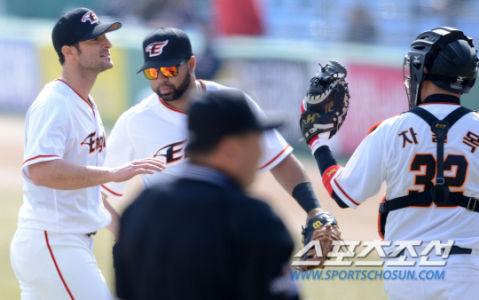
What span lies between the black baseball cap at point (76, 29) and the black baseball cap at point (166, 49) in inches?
11.6

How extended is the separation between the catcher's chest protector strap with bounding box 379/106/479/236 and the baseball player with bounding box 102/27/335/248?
1.11m

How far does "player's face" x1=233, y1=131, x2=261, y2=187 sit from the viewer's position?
276cm

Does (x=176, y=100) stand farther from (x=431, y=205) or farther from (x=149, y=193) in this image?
(x=149, y=193)

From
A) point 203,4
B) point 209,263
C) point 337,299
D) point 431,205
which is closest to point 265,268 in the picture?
point 209,263

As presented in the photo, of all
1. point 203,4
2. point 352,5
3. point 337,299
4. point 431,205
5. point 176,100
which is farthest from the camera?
point 203,4

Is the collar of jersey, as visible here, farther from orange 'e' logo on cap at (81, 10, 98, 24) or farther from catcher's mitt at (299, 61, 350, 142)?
orange 'e' logo on cap at (81, 10, 98, 24)

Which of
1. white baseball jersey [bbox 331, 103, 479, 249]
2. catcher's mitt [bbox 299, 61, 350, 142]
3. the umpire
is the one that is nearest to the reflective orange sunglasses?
catcher's mitt [bbox 299, 61, 350, 142]

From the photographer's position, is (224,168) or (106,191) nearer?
(224,168)

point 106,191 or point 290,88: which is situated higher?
point 106,191

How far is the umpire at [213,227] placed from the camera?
260 centimetres

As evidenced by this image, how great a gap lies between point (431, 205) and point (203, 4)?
634 inches

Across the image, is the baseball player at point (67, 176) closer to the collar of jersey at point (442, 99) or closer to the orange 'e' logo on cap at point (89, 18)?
the orange 'e' logo on cap at point (89, 18)

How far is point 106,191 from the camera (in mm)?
5359

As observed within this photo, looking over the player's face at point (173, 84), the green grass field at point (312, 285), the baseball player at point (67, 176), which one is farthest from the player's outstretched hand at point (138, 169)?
the green grass field at point (312, 285)
